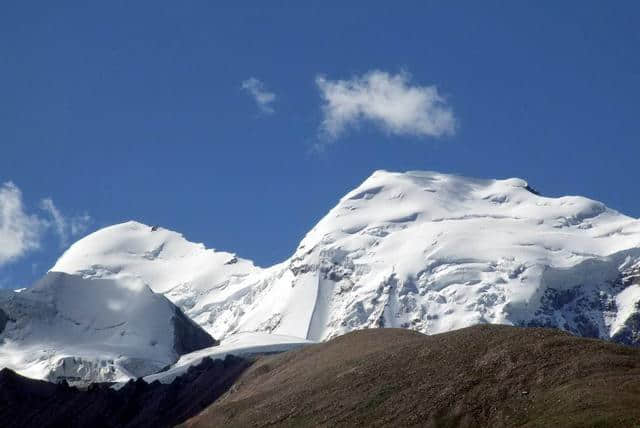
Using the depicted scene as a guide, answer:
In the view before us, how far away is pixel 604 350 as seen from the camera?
13075 cm

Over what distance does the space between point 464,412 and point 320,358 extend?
57.2 m

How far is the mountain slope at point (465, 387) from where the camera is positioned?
118 metres

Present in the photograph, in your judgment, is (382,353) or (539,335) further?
(382,353)

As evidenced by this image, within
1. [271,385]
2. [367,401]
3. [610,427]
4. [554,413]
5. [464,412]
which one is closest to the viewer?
[610,427]

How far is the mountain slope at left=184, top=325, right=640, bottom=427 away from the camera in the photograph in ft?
386

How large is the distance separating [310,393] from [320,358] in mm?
30282

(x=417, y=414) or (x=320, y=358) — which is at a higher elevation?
(x=320, y=358)

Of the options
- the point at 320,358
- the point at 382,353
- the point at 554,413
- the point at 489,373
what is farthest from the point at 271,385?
the point at 554,413

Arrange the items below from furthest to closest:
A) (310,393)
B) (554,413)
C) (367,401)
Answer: (310,393) < (367,401) < (554,413)

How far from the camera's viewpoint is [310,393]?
499 feet

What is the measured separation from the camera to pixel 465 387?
433 ft

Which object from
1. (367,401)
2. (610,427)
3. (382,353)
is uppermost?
(382,353)

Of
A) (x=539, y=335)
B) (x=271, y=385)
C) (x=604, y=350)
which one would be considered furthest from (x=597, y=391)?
(x=271, y=385)

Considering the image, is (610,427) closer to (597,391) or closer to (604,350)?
(597,391)
